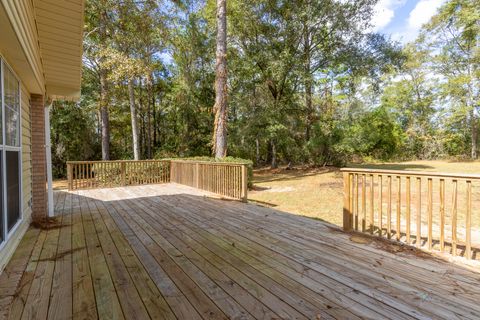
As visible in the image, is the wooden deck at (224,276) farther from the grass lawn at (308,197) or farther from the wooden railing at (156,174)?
the wooden railing at (156,174)

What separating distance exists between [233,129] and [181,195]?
7.85 metres

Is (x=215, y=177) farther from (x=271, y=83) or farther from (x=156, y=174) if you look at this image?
(x=271, y=83)

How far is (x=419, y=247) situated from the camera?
2766 millimetres

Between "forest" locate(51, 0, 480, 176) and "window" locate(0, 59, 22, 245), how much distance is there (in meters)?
6.13

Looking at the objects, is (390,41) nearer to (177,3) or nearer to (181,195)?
(177,3)

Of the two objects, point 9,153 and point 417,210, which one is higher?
point 9,153

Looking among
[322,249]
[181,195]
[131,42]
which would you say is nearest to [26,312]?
[322,249]

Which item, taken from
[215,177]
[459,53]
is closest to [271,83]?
[215,177]

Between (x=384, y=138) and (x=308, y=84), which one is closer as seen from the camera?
(x=308, y=84)

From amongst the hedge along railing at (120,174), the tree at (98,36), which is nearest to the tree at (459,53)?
the hedge along railing at (120,174)

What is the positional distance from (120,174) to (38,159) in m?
4.25

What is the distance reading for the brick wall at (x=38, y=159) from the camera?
162 inches

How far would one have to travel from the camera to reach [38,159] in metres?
4.20

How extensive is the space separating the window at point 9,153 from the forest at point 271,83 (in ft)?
20.1
